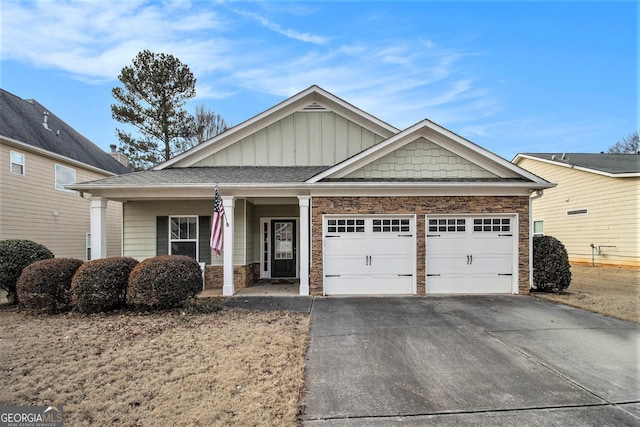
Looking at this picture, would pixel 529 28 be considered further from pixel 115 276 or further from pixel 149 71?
pixel 149 71

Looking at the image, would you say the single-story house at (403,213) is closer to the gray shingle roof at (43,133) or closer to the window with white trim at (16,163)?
the window with white trim at (16,163)

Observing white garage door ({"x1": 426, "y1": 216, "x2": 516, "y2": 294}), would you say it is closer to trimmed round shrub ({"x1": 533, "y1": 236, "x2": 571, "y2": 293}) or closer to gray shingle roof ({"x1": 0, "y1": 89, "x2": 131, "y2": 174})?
trimmed round shrub ({"x1": 533, "y1": 236, "x2": 571, "y2": 293})

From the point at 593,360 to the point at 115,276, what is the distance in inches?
352

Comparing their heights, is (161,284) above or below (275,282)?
above

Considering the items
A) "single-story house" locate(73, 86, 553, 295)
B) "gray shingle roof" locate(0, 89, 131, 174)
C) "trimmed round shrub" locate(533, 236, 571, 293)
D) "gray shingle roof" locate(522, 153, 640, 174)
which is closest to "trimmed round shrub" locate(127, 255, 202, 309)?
"single-story house" locate(73, 86, 553, 295)

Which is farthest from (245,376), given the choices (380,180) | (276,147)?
(276,147)

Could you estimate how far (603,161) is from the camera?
57.7ft

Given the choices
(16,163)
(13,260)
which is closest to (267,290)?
Result: (13,260)

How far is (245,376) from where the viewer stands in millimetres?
4387

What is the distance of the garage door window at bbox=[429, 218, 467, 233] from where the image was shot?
→ 978 cm

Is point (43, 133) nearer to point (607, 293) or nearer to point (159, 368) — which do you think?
point (159, 368)

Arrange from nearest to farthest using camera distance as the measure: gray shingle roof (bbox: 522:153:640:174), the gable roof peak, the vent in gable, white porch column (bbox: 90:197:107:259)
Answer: white porch column (bbox: 90:197:107:259) < the gable roof peak < the vent in gable < gray shingle roof (bbox: 522:153:640:174)

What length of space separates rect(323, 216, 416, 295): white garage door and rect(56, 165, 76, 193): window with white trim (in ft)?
42.9

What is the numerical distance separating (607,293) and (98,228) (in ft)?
48.2
